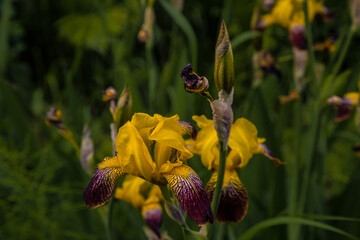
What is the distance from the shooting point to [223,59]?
1.32ft

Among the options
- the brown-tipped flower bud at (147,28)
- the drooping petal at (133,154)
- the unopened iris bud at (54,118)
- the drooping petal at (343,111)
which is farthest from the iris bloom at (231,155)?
the brown-tipped flower bud at (147,28)

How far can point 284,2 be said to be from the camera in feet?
3.65

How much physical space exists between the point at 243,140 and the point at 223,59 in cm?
17

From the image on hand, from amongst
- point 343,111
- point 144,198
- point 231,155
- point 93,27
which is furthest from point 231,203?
point 93,27

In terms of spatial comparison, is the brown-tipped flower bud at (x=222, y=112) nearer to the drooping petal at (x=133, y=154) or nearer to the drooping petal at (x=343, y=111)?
the drooping petal at (x=133, y=154)

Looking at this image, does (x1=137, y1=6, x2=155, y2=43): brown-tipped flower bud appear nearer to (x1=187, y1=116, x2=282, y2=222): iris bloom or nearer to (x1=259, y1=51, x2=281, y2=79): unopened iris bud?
(x1=259, y1=51, x2=281, y2=79): unopened iris bud

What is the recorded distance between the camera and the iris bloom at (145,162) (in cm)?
44

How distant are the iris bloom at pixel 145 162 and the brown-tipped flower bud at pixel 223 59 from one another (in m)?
0.08

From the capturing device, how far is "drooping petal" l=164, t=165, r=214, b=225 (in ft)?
1.28

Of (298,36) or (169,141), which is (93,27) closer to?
(298,36)

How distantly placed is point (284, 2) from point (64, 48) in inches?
91.8

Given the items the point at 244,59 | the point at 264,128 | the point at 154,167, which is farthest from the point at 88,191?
the point at 244,59

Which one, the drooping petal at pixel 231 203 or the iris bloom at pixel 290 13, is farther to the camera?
the iris bloom at pixel 290 13

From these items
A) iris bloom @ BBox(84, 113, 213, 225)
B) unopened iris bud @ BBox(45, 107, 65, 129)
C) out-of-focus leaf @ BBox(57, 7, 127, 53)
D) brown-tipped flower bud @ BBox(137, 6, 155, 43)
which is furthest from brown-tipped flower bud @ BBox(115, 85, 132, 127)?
out-of-focus leaf @ BBox(57, 7, 127, 53)
